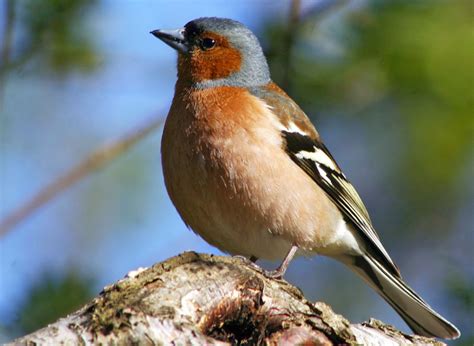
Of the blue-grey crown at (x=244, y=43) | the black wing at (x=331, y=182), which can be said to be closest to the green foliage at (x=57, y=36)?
the blue-grey crown at (x=244, y=43)

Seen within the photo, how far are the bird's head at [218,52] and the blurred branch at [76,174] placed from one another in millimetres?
706

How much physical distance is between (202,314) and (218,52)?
3424 millimetres

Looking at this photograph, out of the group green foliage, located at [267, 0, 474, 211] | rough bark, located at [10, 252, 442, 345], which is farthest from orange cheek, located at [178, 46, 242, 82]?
rough bark, located at [10, 252, 442, 345]

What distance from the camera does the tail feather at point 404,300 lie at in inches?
230

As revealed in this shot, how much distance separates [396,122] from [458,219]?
7.95ft

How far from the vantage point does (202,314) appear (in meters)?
3.86

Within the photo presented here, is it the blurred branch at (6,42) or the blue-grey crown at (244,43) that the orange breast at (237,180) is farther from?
the blurred branch at (6,42)

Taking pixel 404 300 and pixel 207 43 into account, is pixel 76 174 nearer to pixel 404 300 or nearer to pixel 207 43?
pixel 207 43

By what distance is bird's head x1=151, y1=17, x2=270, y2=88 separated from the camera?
263 inches

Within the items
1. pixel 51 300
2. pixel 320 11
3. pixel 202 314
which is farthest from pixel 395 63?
pixel 51 300

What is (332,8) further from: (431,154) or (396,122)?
(431,154)

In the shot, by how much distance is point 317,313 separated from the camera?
414 centimetres

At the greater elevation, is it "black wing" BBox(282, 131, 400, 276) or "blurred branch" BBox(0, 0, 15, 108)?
"black wing" BBox(282, 131, 400, 276)

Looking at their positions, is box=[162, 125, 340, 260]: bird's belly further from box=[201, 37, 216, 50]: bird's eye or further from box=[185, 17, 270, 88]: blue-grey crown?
box=[201, 37, 216, 50]: bird's eye
